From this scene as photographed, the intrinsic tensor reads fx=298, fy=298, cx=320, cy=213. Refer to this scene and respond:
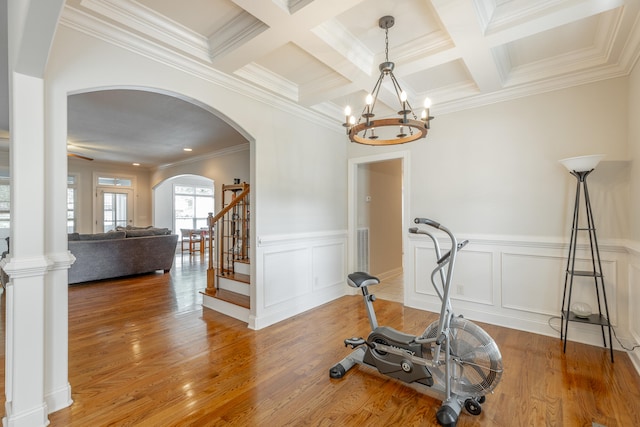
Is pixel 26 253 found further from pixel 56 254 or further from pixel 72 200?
pixel 72 200

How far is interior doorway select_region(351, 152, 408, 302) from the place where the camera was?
4.79m

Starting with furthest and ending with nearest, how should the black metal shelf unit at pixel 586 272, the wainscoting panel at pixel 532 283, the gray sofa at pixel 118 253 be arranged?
the gray sofa at pixel 118 253 < the wainscoting panel at pixel 532 283 < the black metal shelf unit at pixel 586 272

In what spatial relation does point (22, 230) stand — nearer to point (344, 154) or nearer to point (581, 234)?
point (344, 154)

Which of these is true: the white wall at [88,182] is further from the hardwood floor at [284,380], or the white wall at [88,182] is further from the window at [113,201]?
the hardwood floor at [284,380]

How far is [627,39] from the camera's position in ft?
7.85

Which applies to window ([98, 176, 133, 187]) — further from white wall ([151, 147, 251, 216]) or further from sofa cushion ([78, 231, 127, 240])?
sofa cushion ([78, 231, 127, 240])

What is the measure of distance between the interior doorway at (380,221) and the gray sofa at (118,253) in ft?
13.4

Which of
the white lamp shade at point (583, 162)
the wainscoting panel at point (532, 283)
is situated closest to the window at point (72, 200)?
the wainscoting panel at point (532, 283)

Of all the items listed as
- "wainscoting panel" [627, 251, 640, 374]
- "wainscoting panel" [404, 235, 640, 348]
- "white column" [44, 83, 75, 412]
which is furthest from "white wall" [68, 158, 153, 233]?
"wainscoting panel" [627, 251, 640, 374]

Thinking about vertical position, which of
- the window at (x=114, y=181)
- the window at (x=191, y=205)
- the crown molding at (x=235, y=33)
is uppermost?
the crown molding at (x=235, y=33)

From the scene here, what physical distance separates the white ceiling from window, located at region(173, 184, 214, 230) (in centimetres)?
680

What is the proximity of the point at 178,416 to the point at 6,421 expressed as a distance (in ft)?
3.01

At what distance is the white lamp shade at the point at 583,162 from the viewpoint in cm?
256

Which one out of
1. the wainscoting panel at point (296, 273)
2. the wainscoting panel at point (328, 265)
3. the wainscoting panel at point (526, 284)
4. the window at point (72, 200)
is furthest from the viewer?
the window at point (72, 200)
